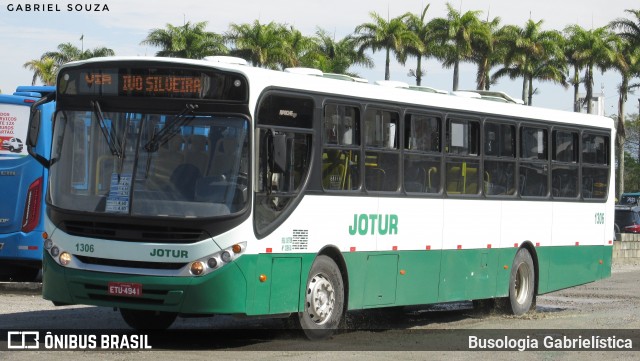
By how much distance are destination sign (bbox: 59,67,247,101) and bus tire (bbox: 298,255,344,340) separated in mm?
2190

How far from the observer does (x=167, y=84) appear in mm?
12805

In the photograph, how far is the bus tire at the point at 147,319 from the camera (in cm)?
1431

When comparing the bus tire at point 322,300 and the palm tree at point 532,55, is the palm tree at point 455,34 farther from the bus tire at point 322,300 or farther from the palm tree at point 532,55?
the bus tire at point 322,300

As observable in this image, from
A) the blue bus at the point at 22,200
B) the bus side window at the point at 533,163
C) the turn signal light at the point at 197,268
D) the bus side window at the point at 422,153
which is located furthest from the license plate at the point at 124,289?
the bus side window at the point at 533,163

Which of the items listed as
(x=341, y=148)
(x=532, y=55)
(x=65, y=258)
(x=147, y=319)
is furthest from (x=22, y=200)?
(x=532, y=55)

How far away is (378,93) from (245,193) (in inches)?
122

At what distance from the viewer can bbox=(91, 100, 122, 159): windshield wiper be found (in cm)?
1270

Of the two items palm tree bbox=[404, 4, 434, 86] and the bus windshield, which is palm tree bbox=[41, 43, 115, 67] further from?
the bus windshield

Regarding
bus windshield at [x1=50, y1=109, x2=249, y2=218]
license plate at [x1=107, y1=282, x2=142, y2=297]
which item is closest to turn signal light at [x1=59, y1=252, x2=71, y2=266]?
bus windshield at [x1=50, y1=109, x2=249, y2=218]

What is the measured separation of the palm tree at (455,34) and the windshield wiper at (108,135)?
74.5 meters

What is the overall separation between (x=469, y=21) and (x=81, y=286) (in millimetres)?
76549

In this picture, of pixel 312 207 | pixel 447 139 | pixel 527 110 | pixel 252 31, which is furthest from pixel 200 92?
pixel 252 31

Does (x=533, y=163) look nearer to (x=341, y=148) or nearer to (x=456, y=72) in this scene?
(x=341, y=148)

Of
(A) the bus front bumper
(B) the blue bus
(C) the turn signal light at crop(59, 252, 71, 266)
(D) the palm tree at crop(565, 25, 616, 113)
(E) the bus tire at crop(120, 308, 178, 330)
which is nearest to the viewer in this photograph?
(A) the bus front bumper
